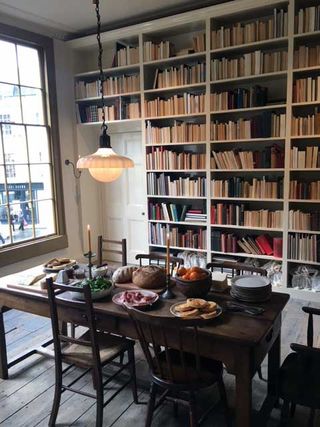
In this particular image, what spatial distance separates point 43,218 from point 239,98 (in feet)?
9.27

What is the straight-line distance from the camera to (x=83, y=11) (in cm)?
414

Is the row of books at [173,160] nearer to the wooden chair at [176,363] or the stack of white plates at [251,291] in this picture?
the stack of white plates at [251,291]

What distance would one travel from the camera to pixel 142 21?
4.40 meters

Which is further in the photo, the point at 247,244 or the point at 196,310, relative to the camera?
the point at 247,244

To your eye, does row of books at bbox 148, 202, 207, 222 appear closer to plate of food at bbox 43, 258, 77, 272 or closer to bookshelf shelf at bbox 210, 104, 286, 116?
bookshelf shelf at bbox 210, 104, 286, 116

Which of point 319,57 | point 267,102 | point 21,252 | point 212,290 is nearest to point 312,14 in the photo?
point 319,57

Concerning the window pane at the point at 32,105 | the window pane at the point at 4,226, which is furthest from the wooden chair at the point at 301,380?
the window pane at the point at 32,105

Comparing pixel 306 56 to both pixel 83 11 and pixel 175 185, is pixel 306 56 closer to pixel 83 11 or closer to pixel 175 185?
pixel 175 185

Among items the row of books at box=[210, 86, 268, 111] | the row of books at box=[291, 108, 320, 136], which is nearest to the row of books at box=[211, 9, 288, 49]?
the row of books at box=[210, 86, 268, 111]

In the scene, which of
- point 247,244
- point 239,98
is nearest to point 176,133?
point 239,98

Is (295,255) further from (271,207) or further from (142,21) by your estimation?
(142,21)

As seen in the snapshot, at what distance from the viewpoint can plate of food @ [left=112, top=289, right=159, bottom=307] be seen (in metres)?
1.95

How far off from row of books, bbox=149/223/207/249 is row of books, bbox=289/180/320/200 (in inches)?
44.9

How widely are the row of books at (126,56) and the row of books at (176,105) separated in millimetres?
557
